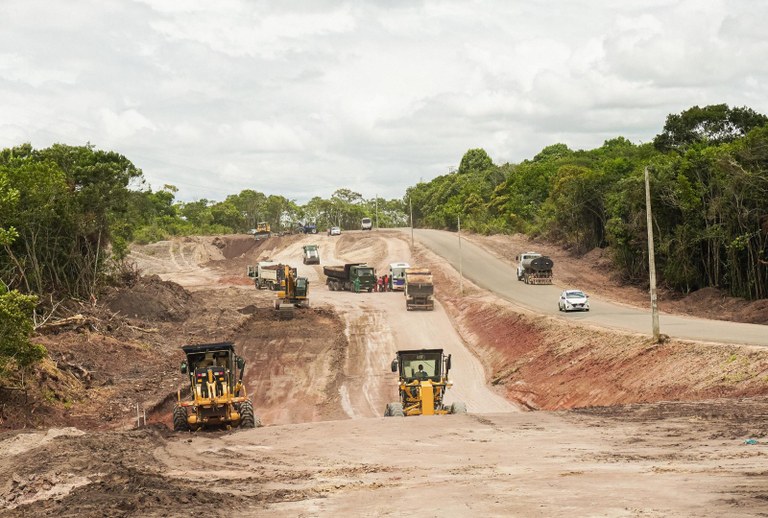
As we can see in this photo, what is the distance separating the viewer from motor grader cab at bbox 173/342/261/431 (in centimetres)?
2641

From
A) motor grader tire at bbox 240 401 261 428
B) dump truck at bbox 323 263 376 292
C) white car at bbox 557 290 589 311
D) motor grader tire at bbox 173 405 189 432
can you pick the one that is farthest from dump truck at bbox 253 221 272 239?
motor grader tire at bbox 240 401 261 428

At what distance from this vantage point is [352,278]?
79.6m

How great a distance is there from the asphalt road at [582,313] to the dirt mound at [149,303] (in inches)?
963

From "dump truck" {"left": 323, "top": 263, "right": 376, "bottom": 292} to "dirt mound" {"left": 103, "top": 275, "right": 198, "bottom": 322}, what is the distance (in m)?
18.4

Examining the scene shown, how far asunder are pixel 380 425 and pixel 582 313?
102 feet

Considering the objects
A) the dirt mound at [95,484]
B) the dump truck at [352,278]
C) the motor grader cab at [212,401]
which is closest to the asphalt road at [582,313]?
the dump truck at [352,278]

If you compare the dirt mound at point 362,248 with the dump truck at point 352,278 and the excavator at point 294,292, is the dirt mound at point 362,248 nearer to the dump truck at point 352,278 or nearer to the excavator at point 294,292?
the dump truck at point 352,278

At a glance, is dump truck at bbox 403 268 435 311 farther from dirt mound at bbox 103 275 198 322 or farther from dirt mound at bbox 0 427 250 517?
dirt mound at bbox 0 427 250 517

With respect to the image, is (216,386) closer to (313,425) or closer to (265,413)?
(313,425)

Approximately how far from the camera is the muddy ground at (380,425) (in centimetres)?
1503

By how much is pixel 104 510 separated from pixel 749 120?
83030 millimetres

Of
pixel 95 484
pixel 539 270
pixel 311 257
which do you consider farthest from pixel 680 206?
pixel 95 484

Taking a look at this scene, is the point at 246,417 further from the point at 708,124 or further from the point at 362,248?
the point at 362,248

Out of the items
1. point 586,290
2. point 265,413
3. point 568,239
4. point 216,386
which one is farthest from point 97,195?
point 568,239
